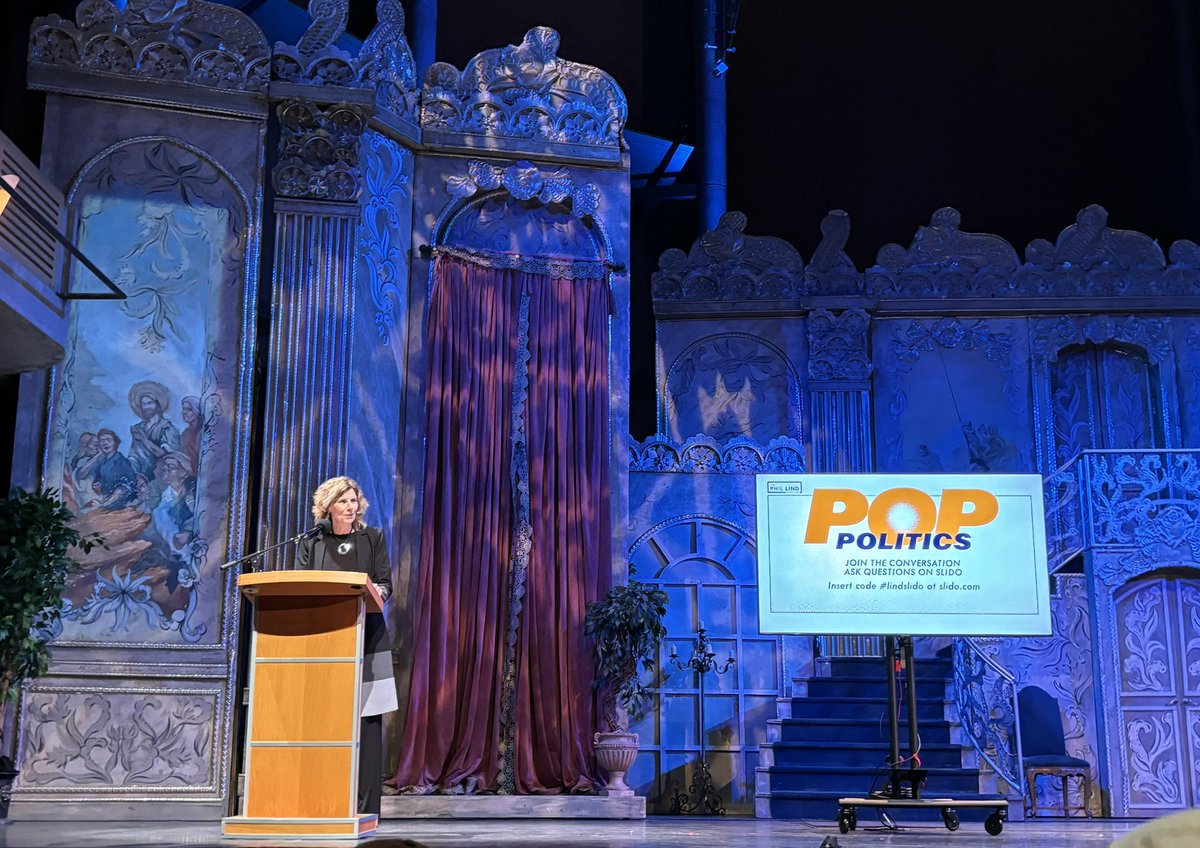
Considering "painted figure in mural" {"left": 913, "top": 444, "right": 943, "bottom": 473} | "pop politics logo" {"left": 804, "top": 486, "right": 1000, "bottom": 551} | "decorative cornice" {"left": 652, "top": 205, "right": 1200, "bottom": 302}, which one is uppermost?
"decorative cornice" {"left": 652, "top": 205, "right": 1200, "bottom": 302}

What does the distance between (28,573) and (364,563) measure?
5.81ft

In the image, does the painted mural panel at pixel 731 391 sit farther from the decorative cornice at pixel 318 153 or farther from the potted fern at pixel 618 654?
the decorative cornice at pixel 318 153

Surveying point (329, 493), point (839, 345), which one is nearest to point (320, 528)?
point (329, 493)

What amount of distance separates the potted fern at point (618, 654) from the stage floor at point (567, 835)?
375 millimetres

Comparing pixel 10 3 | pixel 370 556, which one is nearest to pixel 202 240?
pixel 10 3

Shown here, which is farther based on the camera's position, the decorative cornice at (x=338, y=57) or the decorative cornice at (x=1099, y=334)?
the decorative cornice at (x=1099, y=334)

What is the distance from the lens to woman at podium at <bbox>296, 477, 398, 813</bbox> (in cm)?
516

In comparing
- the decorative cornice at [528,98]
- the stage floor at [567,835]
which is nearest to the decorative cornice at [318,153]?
the decorative cornice at [528,98]

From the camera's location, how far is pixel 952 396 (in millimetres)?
11531

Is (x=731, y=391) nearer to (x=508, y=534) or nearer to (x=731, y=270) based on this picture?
(x=731, y=270)

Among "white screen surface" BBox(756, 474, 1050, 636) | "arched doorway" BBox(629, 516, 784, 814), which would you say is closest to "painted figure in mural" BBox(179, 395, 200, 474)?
"white screen surface" BBox(756, 474, 1050, 636)

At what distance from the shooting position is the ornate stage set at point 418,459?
6.75 metres

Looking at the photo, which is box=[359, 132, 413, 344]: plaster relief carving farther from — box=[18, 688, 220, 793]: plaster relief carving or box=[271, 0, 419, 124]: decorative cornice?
box=[18, 688, 220, 793]: plaster relief carving

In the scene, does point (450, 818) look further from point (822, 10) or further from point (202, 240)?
point (822, 10)
